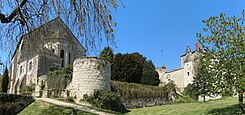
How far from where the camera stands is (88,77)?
54.3ft

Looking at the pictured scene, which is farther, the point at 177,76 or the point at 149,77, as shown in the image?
the point at 177,76

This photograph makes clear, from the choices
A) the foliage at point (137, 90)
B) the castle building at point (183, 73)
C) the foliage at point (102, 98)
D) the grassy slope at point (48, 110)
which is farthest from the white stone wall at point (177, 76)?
the grassy slope at point (48, 110)

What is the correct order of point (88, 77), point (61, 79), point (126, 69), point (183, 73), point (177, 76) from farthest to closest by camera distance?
point (177, 76), point (183, 73), point (126, 69), point (61, 79), point (88, 77)

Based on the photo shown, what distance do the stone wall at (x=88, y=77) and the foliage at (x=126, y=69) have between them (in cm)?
1113

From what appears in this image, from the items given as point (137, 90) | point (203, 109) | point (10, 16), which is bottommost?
point (203, 109)

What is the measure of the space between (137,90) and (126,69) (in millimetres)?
6209

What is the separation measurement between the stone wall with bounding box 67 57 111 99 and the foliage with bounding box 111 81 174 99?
3137 millimetres

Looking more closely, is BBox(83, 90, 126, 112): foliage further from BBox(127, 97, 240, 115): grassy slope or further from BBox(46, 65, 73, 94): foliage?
BBox(46, 65, 73, 94): foliage

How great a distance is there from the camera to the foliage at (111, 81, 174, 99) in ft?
67.3

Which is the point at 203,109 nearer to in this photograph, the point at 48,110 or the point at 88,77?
the point at 88,77

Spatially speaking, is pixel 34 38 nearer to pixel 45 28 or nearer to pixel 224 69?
pixel 45 28

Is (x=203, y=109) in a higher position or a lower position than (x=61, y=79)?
lower

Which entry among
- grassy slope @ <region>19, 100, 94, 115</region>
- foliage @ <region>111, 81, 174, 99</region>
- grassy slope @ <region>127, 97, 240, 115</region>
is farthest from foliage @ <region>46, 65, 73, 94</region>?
grassy slope @ <region>127, 97, 240, 115</region>

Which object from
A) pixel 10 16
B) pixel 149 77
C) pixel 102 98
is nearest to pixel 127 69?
pixel 149 77
